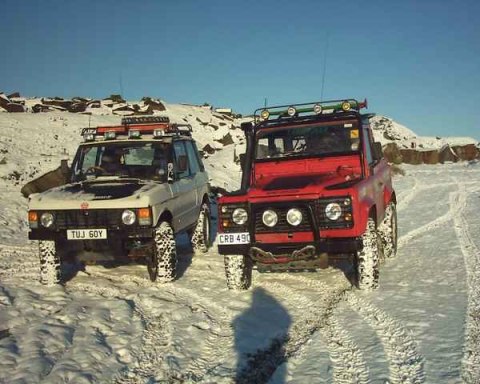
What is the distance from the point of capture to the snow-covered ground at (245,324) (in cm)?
401

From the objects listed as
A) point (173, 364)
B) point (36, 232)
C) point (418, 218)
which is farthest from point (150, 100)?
point (173, 364)

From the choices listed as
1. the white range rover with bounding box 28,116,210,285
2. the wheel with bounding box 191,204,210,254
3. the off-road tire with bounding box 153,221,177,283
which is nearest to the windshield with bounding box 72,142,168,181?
the white range rover with bounding box 28,116,210,285

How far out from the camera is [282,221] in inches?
229

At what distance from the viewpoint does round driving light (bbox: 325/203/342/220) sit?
222 inches

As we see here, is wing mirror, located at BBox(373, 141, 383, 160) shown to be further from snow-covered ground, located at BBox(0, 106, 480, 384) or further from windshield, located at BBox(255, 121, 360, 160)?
snow-covered ground, located at BBox(0, 106, 480, 384)

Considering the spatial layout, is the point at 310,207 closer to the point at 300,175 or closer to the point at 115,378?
the point at 300,175

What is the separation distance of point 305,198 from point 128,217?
7.94 ft

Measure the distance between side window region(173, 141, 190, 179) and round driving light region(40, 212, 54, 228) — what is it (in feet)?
7.02

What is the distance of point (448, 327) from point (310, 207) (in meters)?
1.95

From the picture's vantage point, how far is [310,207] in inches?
224

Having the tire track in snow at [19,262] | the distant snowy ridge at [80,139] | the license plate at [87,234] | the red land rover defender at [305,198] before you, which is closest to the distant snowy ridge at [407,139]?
the distant snowy ridge at [80,139]

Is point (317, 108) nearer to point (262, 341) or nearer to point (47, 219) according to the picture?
point (262, 341)

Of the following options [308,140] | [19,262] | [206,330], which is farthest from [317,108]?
[19,262]

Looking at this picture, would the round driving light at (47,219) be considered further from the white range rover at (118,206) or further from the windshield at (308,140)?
the windshield at (308,140)
